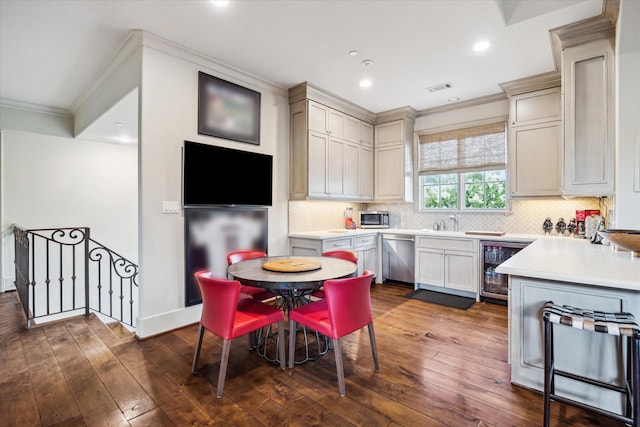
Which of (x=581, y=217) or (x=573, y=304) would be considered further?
(x=581, y=217)

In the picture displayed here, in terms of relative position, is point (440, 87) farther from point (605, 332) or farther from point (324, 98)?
point (605, 332)

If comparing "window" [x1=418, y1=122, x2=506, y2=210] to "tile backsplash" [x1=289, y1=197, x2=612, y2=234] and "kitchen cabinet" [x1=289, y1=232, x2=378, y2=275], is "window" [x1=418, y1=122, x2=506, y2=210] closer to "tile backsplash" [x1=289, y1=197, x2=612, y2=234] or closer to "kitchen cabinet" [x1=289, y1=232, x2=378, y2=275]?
"tile backsplash" [x1=289, y1=197, x2=612, y2=234]

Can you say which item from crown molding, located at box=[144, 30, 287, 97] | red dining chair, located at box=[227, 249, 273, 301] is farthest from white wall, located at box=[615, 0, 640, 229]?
crown molding, located at box=[144, 30, 287, 97]

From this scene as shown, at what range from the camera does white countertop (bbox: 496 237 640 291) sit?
1.62 m

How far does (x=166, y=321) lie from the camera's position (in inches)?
121

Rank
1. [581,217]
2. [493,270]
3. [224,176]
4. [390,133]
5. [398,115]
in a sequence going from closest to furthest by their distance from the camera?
[224,176], [581,217], [493,270], [398,115], [390,133]

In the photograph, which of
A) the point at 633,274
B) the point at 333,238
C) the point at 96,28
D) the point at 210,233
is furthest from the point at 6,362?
the point at 633,274

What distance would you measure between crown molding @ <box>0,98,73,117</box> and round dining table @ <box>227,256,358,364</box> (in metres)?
4.97

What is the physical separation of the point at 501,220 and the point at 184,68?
4.57 meters

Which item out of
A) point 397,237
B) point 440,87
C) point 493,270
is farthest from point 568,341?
point 440,87

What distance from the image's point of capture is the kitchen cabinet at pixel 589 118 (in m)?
2.69

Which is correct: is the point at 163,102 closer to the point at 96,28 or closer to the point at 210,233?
the point at 96,28

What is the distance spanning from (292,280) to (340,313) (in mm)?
397

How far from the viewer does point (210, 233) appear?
11.3 feet
